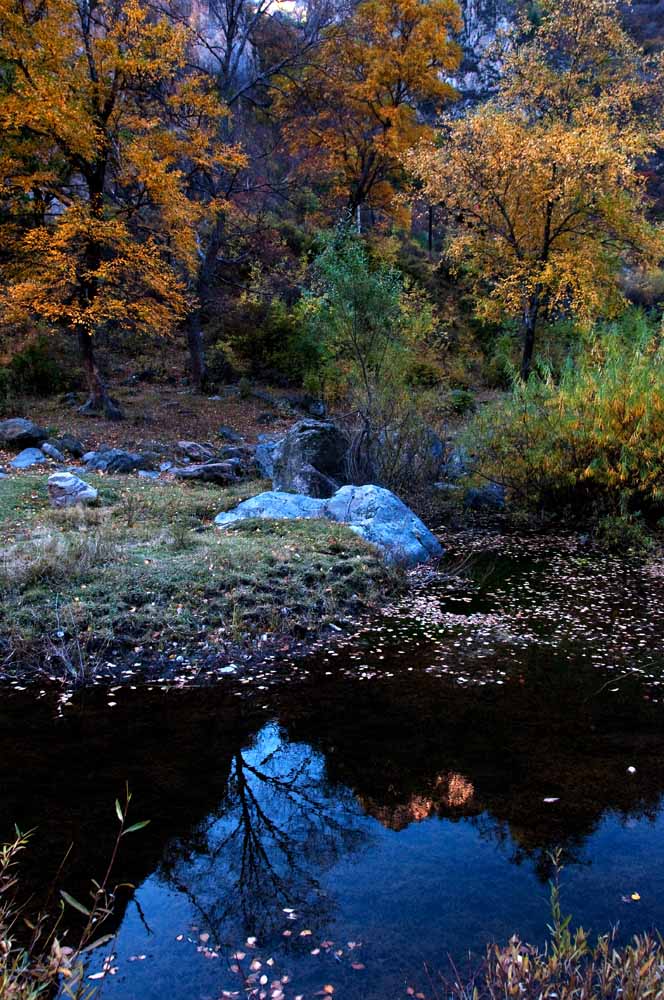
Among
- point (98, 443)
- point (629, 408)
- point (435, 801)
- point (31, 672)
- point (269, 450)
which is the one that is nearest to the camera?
point (435, 801)

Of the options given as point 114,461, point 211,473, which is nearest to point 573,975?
point 211,473

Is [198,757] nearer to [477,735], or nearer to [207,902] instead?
[207,902]

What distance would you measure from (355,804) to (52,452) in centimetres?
1377

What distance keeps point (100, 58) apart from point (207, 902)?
21.2 meters

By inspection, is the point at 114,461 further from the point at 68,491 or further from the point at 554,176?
the point at 554,176

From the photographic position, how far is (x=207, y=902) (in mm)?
3900

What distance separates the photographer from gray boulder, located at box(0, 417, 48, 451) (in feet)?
55.1

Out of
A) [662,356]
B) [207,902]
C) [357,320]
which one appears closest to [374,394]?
[357,320]

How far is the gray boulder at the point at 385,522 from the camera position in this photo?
10625mm

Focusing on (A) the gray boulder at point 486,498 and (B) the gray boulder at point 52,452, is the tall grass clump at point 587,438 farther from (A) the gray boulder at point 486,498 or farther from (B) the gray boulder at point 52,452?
(B) the gray boulder at point 52,452

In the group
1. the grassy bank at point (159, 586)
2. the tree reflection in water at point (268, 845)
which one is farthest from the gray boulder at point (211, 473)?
the tree reflection in water at point (268, 845)

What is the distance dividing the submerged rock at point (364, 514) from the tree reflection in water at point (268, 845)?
556cm

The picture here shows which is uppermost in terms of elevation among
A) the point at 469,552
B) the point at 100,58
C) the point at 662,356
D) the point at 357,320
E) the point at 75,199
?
the point at 100,58

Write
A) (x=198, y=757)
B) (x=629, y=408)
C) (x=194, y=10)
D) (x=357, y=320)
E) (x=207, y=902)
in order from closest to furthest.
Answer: (x=207, y=902) → (x=198, y=757) → (x=629, y=408) → (x=357, y=320) → (x=194, y=10)
